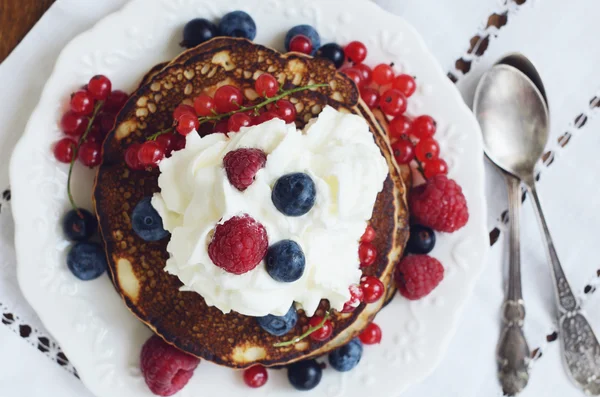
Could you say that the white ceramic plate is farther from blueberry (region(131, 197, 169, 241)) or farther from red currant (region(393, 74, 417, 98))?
blueberry (region(131, 197, 169, 241))

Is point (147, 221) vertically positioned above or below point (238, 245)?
below

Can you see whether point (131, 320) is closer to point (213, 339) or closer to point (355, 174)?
point (213, 339)

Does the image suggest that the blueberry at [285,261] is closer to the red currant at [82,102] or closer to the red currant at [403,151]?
the red currant at [403,151]

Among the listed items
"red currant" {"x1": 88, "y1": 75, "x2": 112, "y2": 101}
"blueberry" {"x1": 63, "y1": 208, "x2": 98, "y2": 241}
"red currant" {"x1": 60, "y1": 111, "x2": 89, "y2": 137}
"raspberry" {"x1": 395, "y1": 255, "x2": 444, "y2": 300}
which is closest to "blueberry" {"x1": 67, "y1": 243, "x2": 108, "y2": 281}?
"blueberry" {"x1": 63, "y1": 208, "x2": 98, "y2": 241}

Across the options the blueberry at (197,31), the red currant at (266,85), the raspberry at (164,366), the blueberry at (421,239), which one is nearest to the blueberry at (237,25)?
the blueberry at (197,31)

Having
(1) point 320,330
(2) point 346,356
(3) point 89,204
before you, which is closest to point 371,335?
(2) point 346,356

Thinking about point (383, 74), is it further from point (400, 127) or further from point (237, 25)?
point (237, 25)
